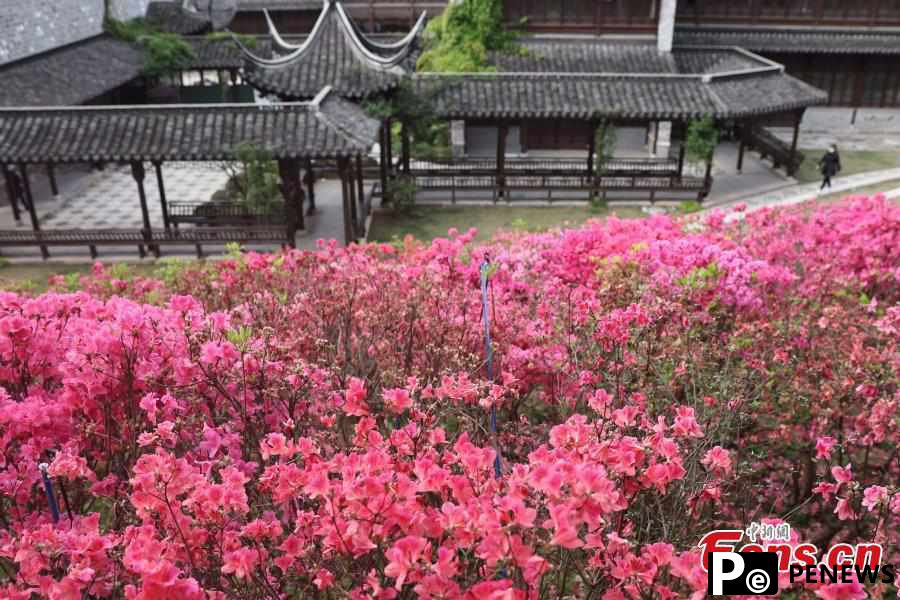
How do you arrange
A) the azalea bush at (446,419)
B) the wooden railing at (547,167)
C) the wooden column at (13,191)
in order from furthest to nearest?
the wooden railing at (547,167)
the wooden column at (13,191)
the azalea bush at (446,419)

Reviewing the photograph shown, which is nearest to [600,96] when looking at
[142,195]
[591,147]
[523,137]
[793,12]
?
[591,147]

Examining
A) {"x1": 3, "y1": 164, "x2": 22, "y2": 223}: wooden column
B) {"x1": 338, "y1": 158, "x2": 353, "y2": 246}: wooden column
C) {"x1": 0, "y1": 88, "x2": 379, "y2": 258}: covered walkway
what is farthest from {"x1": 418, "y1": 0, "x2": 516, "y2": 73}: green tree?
{"x1": 3, "y1": 164, "x2": 22, "y2": 223}: wooden column

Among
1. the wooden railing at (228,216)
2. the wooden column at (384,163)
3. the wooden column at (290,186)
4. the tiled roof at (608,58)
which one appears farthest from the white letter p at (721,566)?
the tiled roof at (608,58)

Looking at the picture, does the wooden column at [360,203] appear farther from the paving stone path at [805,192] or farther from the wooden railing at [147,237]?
the paving stone path at [805,192]

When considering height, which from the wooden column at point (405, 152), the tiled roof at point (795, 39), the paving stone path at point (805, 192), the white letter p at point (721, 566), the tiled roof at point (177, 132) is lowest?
the paving stone path at point (805, 192)

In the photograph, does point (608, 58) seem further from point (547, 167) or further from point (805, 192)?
point (805, 192)

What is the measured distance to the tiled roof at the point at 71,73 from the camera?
2053 centimetres

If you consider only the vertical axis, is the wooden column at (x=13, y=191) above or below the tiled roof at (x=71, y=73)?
below

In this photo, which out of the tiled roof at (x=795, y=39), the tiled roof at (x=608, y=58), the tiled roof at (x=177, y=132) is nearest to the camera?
the tiled roof at (x=177, y=132)

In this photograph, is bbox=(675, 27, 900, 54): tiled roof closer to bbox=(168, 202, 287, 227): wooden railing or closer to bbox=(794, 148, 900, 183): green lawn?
bbox=(794, 148, 900, 183): green lawn

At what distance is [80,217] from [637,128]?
1761 cm

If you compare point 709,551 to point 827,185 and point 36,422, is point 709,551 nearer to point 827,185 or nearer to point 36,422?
point 36,422

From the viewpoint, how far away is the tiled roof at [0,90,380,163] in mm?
15555

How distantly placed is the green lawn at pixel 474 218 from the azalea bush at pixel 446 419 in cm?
972
